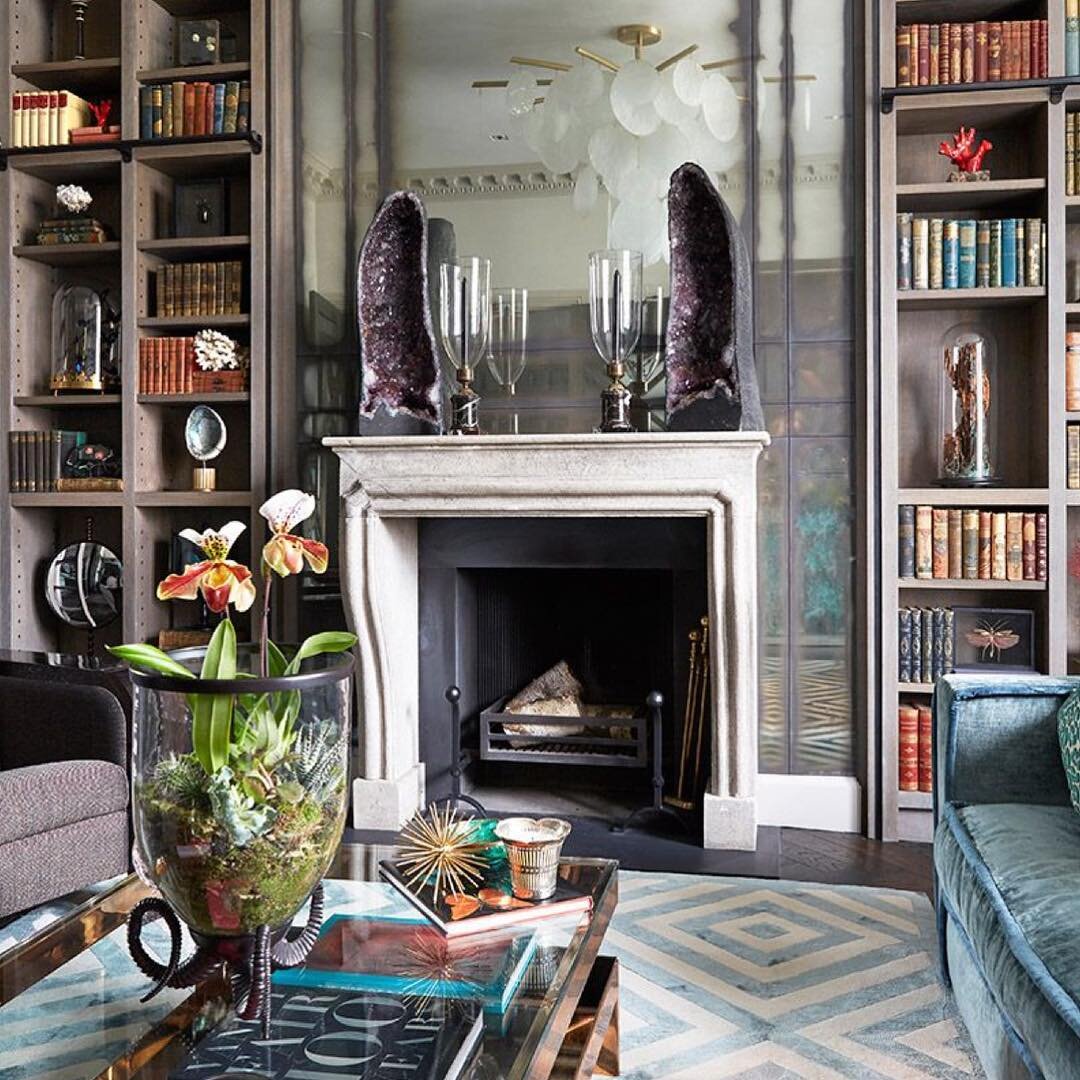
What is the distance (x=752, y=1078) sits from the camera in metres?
1.99

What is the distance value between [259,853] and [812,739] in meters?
2.48

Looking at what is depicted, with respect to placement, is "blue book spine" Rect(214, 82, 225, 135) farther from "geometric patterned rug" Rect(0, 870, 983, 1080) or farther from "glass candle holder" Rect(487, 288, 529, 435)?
"geometric patterned rug" Rect(0, 870, 983, 1080)

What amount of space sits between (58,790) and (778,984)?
1.61 meters

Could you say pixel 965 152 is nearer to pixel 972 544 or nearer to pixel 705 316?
pixel 705 316

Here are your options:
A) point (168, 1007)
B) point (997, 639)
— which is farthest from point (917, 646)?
point (168, 1007)

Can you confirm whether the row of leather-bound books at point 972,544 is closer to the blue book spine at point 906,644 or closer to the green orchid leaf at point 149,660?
the blue book spine at point 906,644

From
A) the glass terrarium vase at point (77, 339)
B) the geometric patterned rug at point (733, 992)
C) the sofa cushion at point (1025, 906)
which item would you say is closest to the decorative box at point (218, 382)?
the glass terrarium vase at point (77, 339)

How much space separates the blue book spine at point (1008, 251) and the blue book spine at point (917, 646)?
1.01 m

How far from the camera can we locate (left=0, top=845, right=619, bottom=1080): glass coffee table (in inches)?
54.1

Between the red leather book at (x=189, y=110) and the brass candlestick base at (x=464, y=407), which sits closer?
the brass candlestick base at (x=464, y=407)

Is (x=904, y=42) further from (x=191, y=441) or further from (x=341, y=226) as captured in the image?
(x=191, y=441)

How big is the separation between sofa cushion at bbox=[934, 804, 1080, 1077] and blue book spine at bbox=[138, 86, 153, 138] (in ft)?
10.7

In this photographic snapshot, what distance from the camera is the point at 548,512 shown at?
3.28 metres

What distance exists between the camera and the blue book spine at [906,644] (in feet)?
11.0
